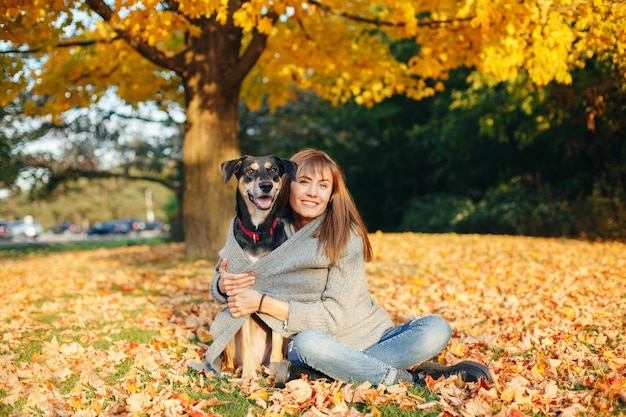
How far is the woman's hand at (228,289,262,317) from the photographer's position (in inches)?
137

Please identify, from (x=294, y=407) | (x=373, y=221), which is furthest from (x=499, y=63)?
(x=373, y=221)

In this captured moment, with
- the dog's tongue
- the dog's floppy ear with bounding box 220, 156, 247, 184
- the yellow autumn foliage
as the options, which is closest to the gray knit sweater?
the dog's tongue

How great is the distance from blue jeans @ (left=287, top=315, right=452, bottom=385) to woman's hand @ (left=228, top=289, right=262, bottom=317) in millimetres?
316

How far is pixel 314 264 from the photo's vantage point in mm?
3586

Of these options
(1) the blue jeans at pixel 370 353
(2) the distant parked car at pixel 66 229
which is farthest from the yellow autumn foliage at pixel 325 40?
(2) the distant parked car at pixel 66 229

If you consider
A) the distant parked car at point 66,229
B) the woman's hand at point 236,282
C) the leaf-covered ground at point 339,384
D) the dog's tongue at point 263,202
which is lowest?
the distant parked car at point 66,229

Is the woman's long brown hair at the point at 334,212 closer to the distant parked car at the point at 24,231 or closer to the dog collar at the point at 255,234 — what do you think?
the dog collar at the point at 255,234

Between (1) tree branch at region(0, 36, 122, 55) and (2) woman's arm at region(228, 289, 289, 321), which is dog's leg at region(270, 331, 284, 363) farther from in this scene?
(1) tree branch at region(0, 36, 122, 55)

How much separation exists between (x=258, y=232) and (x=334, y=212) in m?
0.51

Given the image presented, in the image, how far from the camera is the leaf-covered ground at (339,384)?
312 centimetres

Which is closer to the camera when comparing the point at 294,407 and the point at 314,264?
the point at 294,407

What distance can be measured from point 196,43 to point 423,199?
Answer: 495 inches

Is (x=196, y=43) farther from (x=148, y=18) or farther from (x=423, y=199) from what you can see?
(x=423, y=199)

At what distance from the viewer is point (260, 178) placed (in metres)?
3.76
